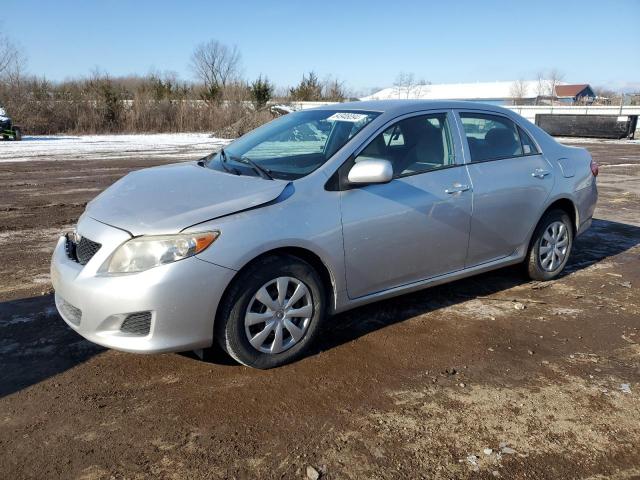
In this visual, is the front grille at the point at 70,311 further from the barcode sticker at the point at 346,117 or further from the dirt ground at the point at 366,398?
the barcode sticker at the point at 346,117

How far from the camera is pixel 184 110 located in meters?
35.9

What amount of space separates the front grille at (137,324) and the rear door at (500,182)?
105 inches

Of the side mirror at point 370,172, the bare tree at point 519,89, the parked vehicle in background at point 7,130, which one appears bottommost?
the side mirror at point 370,172

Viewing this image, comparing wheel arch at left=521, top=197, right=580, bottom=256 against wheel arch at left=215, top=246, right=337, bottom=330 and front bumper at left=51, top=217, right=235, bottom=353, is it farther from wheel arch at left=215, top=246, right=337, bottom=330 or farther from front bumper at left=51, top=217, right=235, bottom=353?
front bumper at left=51, top=217, right=235, bottom=353

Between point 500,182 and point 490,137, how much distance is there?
462 millimetres

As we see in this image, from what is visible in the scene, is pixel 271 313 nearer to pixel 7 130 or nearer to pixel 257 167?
pixel 257 167

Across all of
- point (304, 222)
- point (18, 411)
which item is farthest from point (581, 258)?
point (18, 411)

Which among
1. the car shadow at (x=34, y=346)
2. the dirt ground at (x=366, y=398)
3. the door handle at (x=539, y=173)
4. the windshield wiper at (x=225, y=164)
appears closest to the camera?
the dirt ground at (x=366, y=398)

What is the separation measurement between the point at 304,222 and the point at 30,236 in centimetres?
509

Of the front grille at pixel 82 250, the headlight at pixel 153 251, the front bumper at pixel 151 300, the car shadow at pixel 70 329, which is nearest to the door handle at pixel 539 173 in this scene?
the car shadow at pixel 70 329

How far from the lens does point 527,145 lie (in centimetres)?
509

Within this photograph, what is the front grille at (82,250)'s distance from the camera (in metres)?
3.29

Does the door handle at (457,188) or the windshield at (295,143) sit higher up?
the windshield at (295,143)

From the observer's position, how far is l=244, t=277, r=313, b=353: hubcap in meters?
3.40
